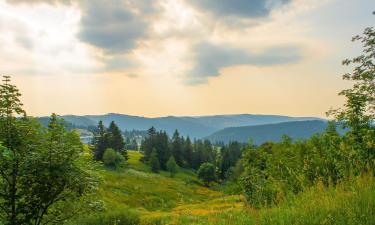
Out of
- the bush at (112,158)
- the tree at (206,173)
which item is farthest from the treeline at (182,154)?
the bush at (112,158)

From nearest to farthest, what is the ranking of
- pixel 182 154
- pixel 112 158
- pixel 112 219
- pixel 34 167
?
pixel 34 167
pixel 112 219
pixel 112 158
pixel 182 154

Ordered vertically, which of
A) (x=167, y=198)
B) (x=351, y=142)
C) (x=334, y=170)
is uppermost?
(x=351, y=142)

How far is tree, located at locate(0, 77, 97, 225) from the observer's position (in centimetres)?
1057

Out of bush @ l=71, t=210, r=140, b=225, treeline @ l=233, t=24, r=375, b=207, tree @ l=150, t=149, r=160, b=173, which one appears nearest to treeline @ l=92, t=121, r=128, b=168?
tree @ l=150, t=149, r=160, b=173

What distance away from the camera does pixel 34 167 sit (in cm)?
1045

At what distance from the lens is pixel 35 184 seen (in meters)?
11.0

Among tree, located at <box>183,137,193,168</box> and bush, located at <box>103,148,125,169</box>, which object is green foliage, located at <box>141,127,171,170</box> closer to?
tree, located at <box>183,137,193,168</box>

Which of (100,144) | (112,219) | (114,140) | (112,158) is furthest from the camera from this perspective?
(114,140)

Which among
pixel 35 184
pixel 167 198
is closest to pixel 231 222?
pixel 35 184

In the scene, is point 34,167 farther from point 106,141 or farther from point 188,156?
point 188,156

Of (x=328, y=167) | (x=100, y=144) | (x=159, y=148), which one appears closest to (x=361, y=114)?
(x=328, y=167)

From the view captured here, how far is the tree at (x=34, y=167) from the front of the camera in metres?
10.6

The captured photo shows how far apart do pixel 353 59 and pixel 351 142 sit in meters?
21.2

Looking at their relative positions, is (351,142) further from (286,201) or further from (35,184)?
(35,184)
